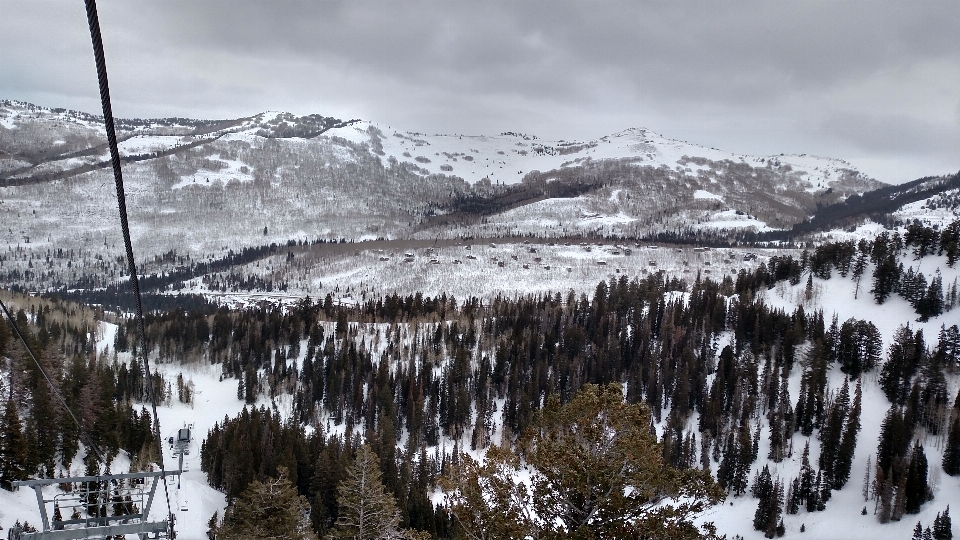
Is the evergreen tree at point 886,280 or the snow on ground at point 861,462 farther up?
the evergreen tree at point 886,280

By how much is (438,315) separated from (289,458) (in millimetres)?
76568

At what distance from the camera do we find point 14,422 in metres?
48.4

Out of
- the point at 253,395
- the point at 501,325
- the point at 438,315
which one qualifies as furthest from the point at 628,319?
the point at 253,395

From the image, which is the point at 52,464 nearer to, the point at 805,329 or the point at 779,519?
the point at 779,519

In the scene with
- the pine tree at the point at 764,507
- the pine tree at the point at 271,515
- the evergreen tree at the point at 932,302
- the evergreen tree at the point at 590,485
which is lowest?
the pine tree at the point at 764,507

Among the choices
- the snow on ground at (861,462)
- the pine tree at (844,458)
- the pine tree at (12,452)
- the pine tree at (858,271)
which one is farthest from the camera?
the pine tree at (858,271)

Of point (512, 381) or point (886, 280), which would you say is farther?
point (886, 280)

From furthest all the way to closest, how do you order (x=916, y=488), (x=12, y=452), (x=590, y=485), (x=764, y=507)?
(x=764, y=507), (x=916, y=488), (x=12, y=452), (x=590, y=485)

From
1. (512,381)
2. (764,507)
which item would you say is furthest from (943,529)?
(512,381)

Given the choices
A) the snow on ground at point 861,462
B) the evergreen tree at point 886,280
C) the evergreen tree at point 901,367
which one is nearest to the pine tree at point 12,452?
A: the snow on ground at point 861,462

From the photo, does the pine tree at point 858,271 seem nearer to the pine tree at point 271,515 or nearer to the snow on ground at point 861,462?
the snow on ground at point 861,462

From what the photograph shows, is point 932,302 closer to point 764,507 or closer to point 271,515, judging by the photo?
point 764,507

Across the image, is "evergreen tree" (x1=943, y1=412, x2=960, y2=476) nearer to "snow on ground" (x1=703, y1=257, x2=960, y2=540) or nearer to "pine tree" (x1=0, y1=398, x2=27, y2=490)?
"snow on ground" (x1=703, y1=257, x2=960, y2=540)

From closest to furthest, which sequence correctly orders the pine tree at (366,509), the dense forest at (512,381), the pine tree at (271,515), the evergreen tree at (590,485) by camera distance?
the evergreen tree at (590,485), the pine tree at (366,509), the pine tree at (271,515), the dense forest at (512,381)
